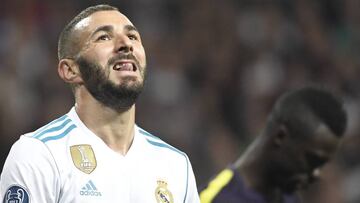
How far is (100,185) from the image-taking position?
3.52 metres

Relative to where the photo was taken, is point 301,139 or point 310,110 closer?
point 301,139

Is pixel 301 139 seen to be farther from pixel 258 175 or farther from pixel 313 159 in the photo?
pixel 258 175

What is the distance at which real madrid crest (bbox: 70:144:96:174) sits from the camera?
3.52 m

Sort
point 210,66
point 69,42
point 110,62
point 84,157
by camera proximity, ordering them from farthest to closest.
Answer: point 210,66 < point 69,42 < point 110,62 < point 84,157

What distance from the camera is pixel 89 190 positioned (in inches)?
136

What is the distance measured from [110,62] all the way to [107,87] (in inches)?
4.0

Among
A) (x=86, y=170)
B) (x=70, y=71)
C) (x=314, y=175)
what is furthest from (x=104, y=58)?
(x=314, y=175)

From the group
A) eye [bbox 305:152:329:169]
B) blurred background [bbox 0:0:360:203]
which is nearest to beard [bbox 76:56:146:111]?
eye [bbox 305:152:329:169]

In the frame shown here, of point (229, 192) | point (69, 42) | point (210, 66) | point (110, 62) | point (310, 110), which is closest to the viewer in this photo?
point (110, 62)

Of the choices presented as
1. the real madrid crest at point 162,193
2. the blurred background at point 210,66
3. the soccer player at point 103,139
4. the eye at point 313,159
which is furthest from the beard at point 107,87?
the blurred background at point 210,66

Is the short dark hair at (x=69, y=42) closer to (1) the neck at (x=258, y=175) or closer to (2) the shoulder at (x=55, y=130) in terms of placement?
(2) the shoulder at (x=55, y=130)

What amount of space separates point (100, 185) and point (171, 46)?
19.2 feet

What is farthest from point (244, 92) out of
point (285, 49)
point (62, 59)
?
point (62, 59)

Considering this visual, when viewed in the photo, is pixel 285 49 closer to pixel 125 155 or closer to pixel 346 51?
pixel 346 51
